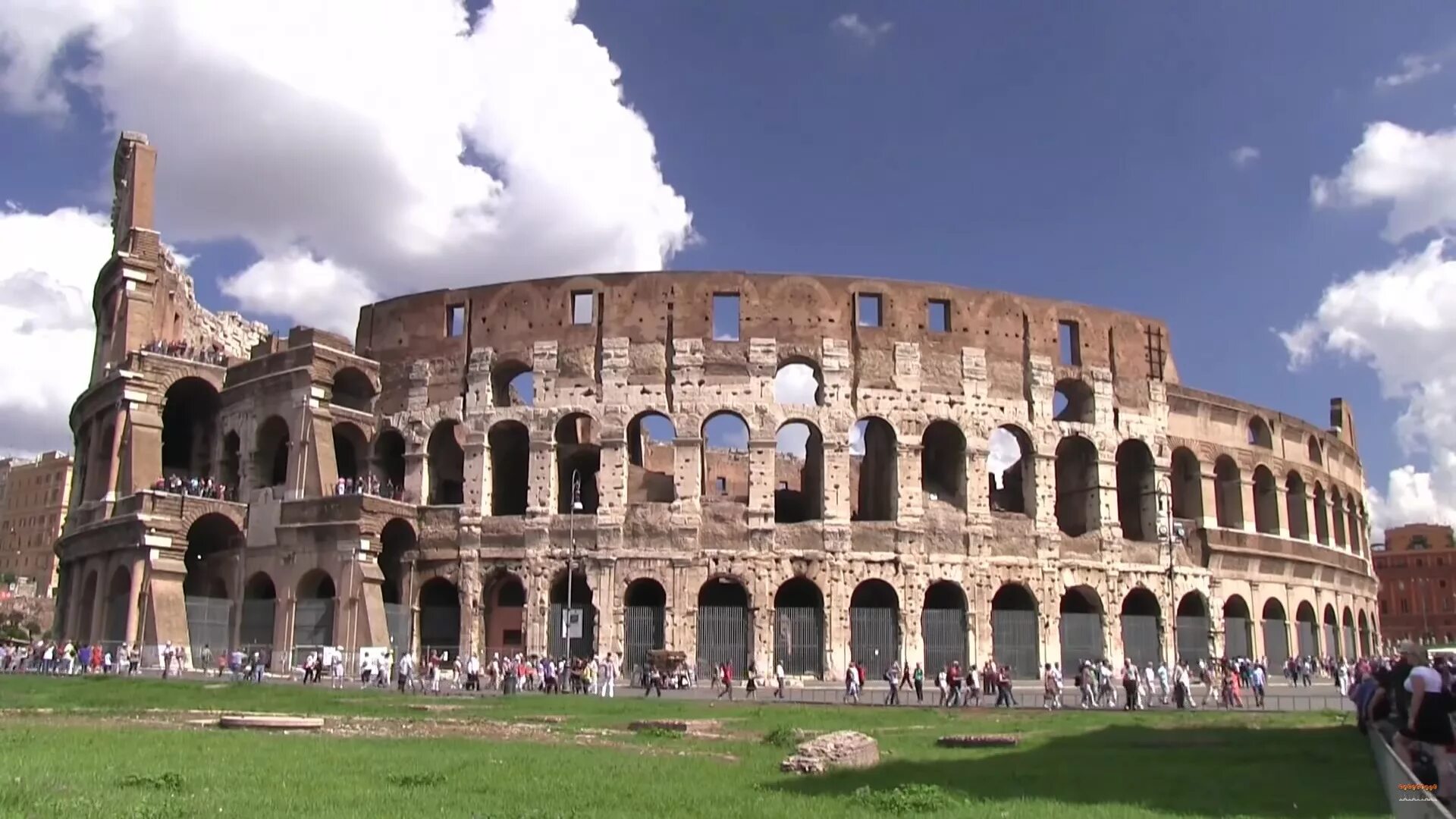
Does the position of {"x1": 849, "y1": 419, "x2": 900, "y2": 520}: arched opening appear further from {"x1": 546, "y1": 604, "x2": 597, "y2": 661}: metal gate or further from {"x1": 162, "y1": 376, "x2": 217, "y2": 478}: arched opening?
{"x1": 162, "y1": 376, "x2": 217, "y2": 478}: arched opening

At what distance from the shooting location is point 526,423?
3428 cm

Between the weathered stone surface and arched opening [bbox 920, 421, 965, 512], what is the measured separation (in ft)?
71.2

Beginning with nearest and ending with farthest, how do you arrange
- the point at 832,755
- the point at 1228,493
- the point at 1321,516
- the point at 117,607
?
the point at 832,755 → the point at 117,607 → the point at 1228,493 → the point at 1321,516

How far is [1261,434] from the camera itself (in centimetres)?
4066

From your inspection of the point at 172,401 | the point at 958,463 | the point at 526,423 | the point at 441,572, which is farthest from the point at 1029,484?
the point at 172,401

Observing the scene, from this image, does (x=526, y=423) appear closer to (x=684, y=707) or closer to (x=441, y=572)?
(x=441, y=572)

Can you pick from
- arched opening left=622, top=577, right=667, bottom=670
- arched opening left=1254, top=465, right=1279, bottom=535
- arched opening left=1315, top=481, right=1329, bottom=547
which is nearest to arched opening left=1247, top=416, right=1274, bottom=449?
arched opening left=1254, top=465, right=1279, bottom=535

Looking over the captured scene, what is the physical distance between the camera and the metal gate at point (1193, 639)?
36.3 m

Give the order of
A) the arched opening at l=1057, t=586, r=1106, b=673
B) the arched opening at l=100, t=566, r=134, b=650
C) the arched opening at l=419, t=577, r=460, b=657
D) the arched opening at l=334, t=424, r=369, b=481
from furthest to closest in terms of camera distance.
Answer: the arched opening at l=334, t=424, r=369, b=481, the arched opening at l=1057, t=586, r=1106, b=673, the arched opening at l=419, t=577, r=460, b=657, the arched opening at l=100, t=566, r=134, b=650

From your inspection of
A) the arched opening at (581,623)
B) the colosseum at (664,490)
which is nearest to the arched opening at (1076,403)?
the colosseum at (664,490)

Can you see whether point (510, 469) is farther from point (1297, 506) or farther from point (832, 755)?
point (1297, 506)

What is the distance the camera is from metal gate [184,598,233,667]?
33.2 metres

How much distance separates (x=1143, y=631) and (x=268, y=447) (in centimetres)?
2621

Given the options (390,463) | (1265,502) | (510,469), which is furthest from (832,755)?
(1265,502)
